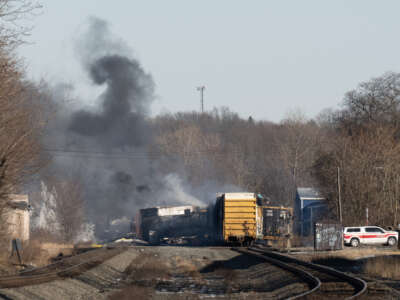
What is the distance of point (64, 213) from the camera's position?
225ft

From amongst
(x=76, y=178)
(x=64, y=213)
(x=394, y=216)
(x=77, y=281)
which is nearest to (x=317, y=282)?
(x=77, y=281)

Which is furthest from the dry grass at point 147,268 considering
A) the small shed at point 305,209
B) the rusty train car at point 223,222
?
the small shed at point 305,209

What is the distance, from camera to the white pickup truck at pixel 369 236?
141ft

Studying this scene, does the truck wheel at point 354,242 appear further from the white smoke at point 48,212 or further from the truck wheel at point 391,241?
the white smoke at point 48,212

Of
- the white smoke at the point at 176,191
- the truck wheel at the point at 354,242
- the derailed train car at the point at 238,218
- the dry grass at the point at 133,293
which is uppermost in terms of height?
the white smoke at the point at 176,191

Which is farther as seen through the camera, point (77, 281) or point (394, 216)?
point (394, 216)

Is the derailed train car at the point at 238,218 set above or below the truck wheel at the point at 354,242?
above

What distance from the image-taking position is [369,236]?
142 feet

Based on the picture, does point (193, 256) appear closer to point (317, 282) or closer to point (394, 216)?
point (317, 282)

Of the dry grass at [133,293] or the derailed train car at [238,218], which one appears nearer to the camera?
the dry grass at [133,293]

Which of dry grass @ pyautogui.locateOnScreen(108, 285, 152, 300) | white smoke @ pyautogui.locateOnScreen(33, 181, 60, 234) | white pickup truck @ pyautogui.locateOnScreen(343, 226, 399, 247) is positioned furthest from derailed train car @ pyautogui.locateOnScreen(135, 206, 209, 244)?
dry grass @ pyautogui.locateOnScreen(108, 285, 152, 300)

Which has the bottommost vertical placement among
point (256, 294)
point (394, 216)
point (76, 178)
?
point (256, 294)

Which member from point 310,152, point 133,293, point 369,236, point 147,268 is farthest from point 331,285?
point 310,152

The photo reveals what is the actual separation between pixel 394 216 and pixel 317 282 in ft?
112
